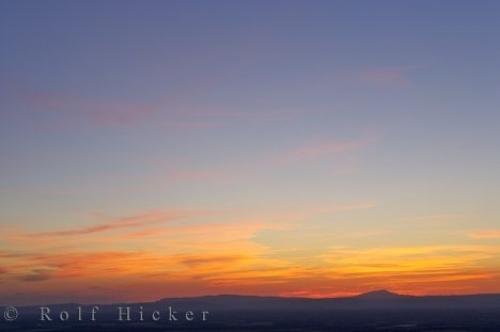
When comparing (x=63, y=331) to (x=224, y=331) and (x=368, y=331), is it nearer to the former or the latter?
(x=224, y=331)

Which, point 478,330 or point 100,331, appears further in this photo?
point 100,331

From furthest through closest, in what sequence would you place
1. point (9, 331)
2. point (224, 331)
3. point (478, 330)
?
point (9, 331) → point (224, 331) → point (478, 330)

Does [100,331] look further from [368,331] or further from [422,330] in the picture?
[422,330]

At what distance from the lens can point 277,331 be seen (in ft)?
315

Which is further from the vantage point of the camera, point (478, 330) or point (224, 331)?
point (224, 331)

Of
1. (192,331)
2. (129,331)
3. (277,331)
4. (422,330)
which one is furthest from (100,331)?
(422,330)

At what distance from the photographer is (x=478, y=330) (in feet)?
302

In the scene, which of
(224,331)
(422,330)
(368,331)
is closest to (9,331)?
(224,331)

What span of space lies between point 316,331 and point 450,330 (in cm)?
1832

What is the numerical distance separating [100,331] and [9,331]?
16.7 meters

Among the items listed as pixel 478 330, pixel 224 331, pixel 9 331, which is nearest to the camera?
pixel 478 330

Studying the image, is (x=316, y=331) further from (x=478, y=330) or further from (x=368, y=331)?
(x=478, y=330)

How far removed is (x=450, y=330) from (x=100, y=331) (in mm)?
49413

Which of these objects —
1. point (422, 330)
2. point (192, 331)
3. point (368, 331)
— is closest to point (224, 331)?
point (192, 331)
